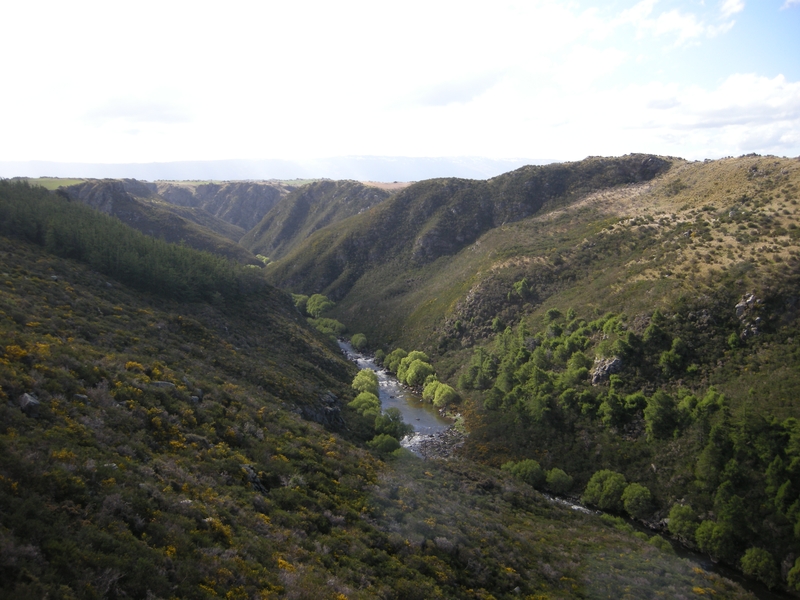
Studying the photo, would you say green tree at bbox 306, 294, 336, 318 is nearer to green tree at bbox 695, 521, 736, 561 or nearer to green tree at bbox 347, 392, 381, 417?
Answer: green tree at bbox 347, 392, 381, 417

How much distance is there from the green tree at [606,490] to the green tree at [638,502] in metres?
1.35

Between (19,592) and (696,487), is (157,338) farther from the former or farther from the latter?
(696,487)

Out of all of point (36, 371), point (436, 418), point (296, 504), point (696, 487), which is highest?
point (36, 371)

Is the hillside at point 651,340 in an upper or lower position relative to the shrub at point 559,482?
upper

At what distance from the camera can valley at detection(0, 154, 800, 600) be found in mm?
16766

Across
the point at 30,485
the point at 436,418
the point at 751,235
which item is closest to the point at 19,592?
the point at 30,485

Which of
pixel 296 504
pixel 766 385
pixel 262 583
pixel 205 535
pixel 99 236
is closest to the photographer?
pixel 262 583

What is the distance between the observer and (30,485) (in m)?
14.0

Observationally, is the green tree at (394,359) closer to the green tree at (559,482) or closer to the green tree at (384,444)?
the green tree at (384,444)

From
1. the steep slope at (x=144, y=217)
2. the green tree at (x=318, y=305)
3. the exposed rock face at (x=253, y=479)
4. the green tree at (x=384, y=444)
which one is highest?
the steep slope at (x=144, y=217)

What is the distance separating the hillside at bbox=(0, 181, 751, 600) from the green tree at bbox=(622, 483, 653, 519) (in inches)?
152

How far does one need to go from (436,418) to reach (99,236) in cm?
6320

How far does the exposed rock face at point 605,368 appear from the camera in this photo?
6109 cm

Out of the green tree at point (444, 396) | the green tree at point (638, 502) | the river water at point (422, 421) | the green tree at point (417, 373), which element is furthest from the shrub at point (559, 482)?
the green tree at point (417, 373)
